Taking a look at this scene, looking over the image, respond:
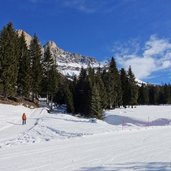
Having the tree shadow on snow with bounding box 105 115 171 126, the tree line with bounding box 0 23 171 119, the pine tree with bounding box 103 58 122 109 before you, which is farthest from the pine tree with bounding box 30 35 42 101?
the tree shadow on snow with bounding box 105 115 171 126

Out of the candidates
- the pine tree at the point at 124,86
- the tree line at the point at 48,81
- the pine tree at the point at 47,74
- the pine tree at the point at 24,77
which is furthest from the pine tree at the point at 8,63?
the pine tree at the point at 124,86

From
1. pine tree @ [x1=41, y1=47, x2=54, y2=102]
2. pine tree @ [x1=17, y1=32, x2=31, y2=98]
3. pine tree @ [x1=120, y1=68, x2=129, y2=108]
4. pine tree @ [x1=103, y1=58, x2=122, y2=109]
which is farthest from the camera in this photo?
pine tree @ [x1=120, y1=68, x2=129, y2=108]

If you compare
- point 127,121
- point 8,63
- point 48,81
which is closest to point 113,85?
point 48,81

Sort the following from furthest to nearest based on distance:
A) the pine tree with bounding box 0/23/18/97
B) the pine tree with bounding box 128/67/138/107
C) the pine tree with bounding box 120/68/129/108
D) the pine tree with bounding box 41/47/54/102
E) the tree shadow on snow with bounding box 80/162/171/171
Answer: the pine tree with bounding box 120/68/129/108, the pine tree with bounding box 128/67/138/107, the pine tree with bounding box 41/47/54/102, the pine tree with bounding box 0/23/18/97, the tree shadow on snow with bounding box 80/162/171/171

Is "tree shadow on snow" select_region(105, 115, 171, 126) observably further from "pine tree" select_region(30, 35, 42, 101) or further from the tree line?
"pine tree" select_region(30, 35, 42, 101)

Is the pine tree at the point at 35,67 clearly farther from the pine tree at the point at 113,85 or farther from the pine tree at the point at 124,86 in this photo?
the pine tree at the point at 124,86

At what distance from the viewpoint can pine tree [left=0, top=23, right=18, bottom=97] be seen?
53919 mm

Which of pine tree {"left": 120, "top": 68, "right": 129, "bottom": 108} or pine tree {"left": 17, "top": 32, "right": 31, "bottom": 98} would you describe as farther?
pine tree {"left": 120, "top": 68, "right": 129, "bottom": 108}

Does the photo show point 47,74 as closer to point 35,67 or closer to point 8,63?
point 35,67

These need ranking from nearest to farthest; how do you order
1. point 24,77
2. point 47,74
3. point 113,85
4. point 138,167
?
1. point 138,167
2. point 24,77
3. point 47,74
4. point 113,85

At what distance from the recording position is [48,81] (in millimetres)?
78375

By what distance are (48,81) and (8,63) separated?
2242 cm

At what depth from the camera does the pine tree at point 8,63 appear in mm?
53919

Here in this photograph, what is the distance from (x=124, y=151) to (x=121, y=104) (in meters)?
71.5
